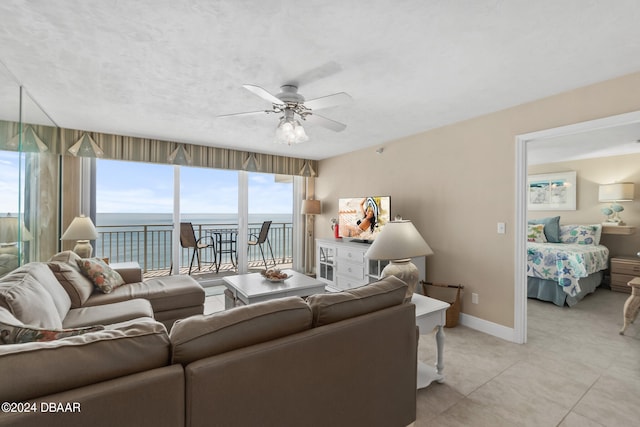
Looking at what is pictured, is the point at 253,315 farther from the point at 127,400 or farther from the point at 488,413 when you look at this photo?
the point at 488,413

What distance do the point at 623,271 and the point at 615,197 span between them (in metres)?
1.16

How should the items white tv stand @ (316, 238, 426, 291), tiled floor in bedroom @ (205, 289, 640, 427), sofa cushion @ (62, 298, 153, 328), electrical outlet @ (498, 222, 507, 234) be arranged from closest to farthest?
tiled floor in bedroom @ (205, 289, 640, 427), sofa cushion @ (62, 298, 153, 328), electrical outlet @ (498, 222, 507, 234), white tv stand @ (316, 238, 426, 291)

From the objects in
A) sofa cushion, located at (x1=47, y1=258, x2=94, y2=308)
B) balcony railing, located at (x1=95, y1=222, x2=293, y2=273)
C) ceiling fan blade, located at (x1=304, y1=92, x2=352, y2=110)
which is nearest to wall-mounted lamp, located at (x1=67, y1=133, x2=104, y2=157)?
balcony railing, located at (x1=95, y1=222, x2=293, y2=273)

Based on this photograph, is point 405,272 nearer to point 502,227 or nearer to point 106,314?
point 502,227

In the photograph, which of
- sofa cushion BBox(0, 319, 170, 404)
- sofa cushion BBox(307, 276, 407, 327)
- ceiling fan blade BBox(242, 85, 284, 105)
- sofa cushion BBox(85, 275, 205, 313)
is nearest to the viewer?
sofa cushion BBox(0, 319, 170, 404)

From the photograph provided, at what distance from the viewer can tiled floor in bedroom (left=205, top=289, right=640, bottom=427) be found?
1.78m

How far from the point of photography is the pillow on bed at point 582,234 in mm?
4754

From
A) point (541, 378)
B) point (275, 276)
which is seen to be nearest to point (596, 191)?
point (541, 378)

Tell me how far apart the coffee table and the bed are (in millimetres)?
3064

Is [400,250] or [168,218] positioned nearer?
[400,250]

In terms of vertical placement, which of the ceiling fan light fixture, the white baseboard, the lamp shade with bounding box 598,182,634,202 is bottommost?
the white baseboard

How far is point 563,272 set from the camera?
3.70 m

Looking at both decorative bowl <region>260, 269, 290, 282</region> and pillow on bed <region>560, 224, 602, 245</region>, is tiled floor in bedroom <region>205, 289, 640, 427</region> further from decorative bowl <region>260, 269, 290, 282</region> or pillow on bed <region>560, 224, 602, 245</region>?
pillow on bed <region>560, 224, 602, 245</region>

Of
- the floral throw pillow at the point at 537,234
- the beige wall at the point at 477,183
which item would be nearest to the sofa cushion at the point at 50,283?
the beige wall at the point at 477,183
